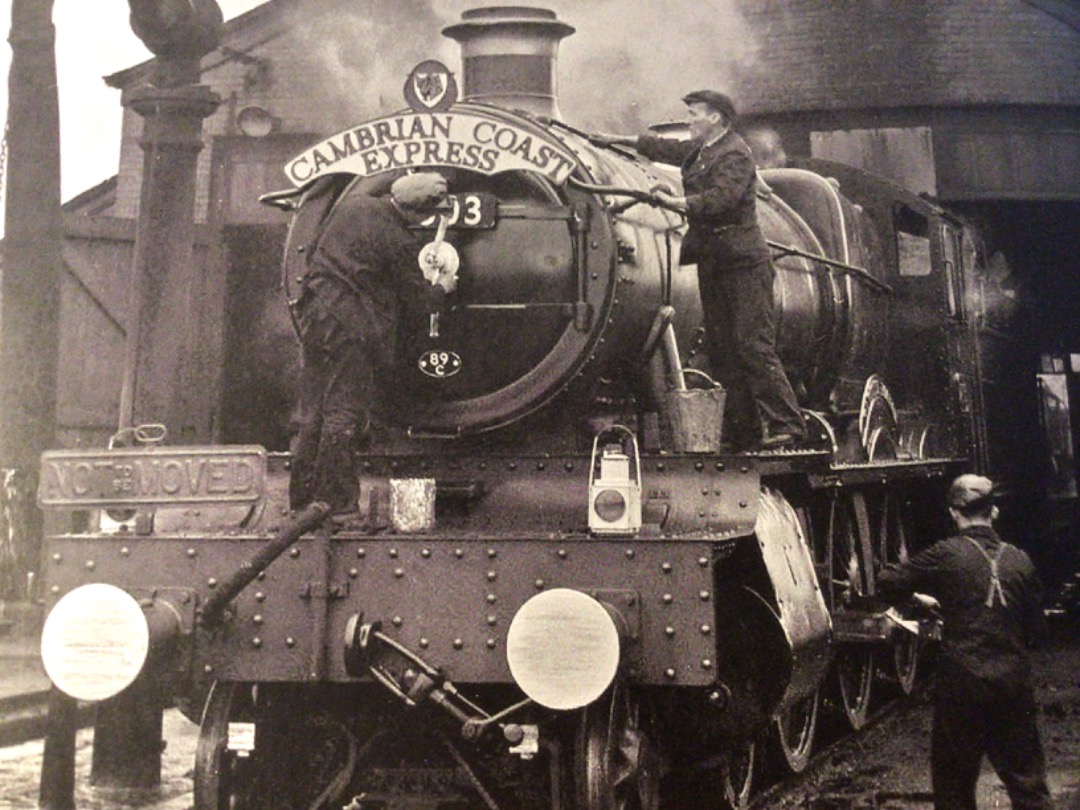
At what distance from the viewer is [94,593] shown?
186 inches

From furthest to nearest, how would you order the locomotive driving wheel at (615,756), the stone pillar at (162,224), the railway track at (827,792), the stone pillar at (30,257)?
the stone pillar at (30,257)
the stone pillar at (162,224)
the railway track at (827,792)
the locomotive driving wheel at (615,756)

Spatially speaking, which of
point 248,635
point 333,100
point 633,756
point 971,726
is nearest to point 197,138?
point 248,635

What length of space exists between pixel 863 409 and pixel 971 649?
8.05 ft

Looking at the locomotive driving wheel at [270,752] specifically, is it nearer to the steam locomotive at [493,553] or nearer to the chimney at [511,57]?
the steam locomotive at [493,553]

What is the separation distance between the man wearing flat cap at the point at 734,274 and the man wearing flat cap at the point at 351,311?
3.18 feet

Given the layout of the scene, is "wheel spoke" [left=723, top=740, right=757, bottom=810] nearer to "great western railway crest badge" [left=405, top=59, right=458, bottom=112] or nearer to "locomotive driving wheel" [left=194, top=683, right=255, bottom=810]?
"locomotive driving wheel" [left=194, top=683, right=255, bottom=810]

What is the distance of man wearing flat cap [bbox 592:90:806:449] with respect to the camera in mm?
5863

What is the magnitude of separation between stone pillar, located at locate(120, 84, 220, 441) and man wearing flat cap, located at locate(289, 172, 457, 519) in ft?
7.89

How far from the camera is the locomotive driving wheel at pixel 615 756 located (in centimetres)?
479

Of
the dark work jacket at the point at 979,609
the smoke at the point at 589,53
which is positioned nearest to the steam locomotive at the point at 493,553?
the dark work jacket at the point at 979,609

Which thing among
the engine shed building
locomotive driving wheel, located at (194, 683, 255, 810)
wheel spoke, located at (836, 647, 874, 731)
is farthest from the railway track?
the engine shed building

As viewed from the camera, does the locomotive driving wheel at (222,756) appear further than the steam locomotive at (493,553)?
Yes

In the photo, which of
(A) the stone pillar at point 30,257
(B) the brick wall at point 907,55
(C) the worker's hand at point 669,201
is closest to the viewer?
(C) the worker's hand at point 669,201

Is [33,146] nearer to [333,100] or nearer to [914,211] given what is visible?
[914,211]
